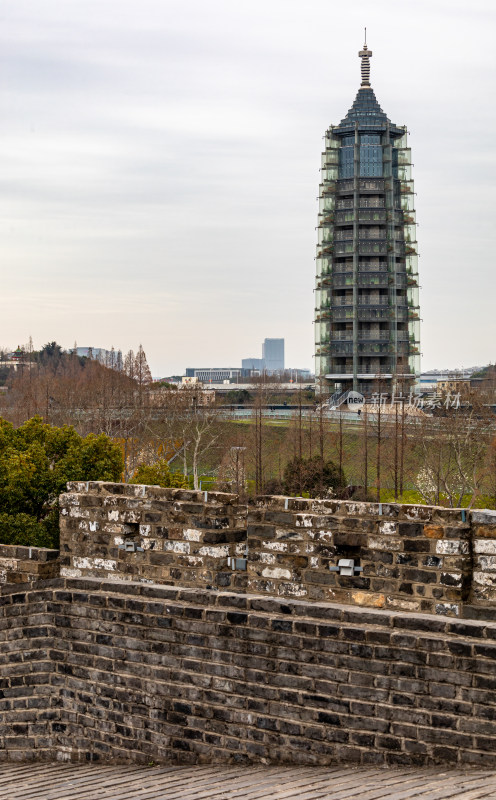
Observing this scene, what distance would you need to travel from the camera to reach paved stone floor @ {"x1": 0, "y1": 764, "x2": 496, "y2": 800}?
6.56 m

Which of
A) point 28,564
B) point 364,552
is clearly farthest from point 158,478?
point 364,552

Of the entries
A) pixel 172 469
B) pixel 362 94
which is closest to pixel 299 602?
pixel 172 469

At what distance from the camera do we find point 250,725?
844cm

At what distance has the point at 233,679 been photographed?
8.65 m

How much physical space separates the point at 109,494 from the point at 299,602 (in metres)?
2.75

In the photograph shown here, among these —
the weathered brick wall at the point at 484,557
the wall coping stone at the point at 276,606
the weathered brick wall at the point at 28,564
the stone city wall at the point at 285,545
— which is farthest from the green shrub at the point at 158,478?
the weathered brick wall at the point at 484,557

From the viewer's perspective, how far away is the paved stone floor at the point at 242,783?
6562 mm

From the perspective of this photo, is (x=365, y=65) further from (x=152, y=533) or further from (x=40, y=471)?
(x=152, y=533)

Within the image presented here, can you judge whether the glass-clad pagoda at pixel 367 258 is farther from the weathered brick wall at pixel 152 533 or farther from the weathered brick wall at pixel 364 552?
the weathered brick wall at pixel 364 552

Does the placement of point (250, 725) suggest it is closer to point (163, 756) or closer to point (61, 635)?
point (163, 756)

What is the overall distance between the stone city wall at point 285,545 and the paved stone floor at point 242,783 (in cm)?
151

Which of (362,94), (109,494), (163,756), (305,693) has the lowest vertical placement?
(163,756)

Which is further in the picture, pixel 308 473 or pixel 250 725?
pixel 308 473

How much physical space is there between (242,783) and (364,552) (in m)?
2.27
